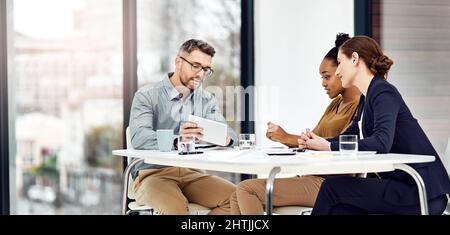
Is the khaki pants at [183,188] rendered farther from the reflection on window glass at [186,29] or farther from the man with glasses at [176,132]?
the reflection on window glass at [186,29]

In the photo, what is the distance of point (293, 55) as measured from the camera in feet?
9.75

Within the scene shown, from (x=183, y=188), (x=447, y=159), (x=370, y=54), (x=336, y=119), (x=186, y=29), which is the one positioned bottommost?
(x=183, y=188)

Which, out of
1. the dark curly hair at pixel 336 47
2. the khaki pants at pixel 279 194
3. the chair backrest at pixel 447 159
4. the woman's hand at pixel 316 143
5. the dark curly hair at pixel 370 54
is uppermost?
the dark curly hair at pixel 336 47

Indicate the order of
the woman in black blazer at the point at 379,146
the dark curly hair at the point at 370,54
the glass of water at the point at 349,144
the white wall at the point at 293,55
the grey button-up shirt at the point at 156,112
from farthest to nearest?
the white wall at the point at 293,55, the grey button-up shirt at the point at 156,112, the dark curly hair at the point at 370,54, the glass of water at the point at 349,144, the woman in black blazer at the point at 379,146

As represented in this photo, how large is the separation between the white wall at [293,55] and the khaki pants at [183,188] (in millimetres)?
696

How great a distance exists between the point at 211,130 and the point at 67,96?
0.89m

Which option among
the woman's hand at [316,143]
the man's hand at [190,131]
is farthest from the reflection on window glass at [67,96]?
the woman's hand at [316,143]

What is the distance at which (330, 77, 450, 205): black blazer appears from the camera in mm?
1603

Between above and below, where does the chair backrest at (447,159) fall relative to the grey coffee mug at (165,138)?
below

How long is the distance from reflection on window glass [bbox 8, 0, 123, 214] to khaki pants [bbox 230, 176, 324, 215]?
0.42 meters

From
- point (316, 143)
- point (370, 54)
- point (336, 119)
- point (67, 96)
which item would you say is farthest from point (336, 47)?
point (67, 96)

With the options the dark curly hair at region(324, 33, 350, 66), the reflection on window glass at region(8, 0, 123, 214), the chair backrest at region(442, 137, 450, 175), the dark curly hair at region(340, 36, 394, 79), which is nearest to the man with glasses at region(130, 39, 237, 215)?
the reflection on window glass at region(8, 0, 123, 214)

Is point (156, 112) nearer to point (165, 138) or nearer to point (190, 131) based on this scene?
point (165, 138)

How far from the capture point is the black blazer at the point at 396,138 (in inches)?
63.1
